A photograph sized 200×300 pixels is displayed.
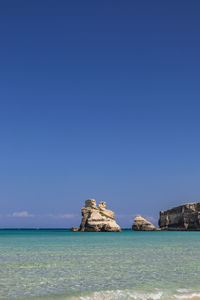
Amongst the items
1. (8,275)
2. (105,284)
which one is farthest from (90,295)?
(8,275)

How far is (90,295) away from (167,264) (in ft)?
30.8

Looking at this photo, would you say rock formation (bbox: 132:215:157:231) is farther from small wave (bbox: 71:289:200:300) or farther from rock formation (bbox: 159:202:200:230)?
small wave (bbox: 71:289:200:300)

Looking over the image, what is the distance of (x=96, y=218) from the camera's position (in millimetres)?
105438

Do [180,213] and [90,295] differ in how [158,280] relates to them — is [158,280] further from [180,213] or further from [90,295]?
[180,213]

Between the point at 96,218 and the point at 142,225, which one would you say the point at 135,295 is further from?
the point at 142,225

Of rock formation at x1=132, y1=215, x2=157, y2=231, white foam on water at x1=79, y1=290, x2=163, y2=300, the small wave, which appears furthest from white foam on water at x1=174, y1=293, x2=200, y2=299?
rock formation at x1=132, y1=215, x2=157, y2=231

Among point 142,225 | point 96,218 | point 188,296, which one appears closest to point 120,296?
point 188,296

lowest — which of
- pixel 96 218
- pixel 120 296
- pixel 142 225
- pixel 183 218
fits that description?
pixel 120 296

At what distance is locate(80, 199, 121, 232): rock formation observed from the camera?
10412 cm

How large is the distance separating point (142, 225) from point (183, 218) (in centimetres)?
1758

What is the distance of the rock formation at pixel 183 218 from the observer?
12575 cm

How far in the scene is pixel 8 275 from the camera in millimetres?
16000

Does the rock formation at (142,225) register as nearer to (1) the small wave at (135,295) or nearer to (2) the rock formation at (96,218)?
(2) the rock formation at (96,218)

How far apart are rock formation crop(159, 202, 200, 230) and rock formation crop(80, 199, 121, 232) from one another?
34.9 m
